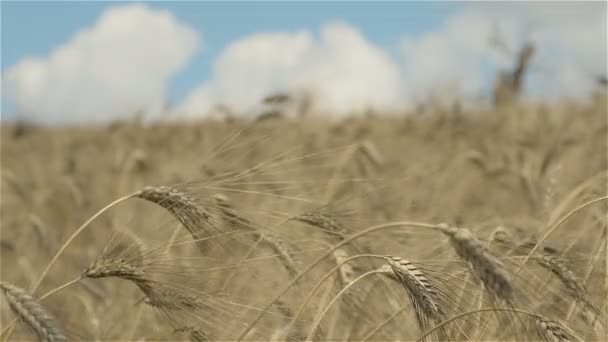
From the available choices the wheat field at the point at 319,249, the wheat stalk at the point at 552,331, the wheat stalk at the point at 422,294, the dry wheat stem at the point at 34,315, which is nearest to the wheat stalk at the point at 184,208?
the wheat field at the point at 319,249

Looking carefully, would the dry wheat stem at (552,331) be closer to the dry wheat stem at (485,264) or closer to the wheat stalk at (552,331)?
the wheat stalk at (552,331)

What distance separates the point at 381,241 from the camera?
7.34 feet

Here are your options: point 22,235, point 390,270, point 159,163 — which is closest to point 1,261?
point 22,235

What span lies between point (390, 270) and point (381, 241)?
0.57m

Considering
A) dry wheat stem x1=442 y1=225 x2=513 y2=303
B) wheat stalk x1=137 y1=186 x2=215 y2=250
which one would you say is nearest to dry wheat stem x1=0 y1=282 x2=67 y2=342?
wheat stalk x1=137 y1=186 x2=215 y2=250

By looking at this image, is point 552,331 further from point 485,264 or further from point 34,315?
point 34,315

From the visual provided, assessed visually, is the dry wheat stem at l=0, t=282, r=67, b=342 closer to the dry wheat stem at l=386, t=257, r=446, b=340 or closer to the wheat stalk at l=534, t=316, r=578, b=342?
the dry wheat stem at l=386, t=257, r=446, b=340

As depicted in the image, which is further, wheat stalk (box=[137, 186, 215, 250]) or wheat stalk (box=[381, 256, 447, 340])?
wheat stalk (box=[137, 186, 215, 250])

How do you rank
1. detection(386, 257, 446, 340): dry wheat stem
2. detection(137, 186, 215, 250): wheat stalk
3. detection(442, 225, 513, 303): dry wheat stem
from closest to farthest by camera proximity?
detection(442, 225, 513, 303): dry wheat stem, detection(386, 257, 446, 340): dry wheat stem, detection(137, 186, 215, 250): wheat stalk

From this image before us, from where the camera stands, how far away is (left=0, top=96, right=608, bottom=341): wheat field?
169 centimetres

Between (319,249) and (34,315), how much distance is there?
65 centimetres

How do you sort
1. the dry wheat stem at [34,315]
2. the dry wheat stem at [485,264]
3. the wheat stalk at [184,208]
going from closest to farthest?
1. the dry wheat stem at [485,264]
2. the dry wheat stem at [34,315]
3. the wheat stalk at [184,208]

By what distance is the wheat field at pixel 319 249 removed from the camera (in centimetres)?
169

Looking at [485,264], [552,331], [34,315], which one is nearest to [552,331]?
[552,331]
